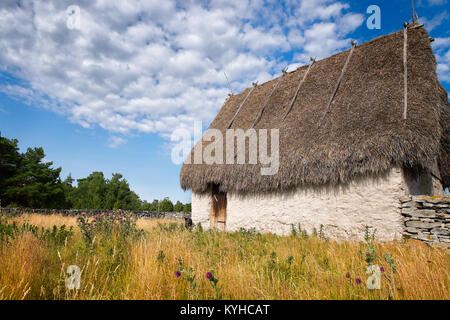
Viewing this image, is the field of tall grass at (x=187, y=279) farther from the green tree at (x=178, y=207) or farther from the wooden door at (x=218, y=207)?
the green tree at (x=178, y=207)

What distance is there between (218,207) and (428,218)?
6.50m

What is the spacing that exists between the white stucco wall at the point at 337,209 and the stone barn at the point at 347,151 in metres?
0.02

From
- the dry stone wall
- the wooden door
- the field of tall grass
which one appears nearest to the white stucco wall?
the dry stone wall

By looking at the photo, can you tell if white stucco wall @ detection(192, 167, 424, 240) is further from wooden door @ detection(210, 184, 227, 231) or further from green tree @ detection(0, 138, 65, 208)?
green tree @ detection(0, 138, 65, 208)

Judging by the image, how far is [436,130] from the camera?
528 cm

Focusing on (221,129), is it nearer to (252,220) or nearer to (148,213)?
(252,220)

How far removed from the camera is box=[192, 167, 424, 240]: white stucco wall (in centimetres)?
535

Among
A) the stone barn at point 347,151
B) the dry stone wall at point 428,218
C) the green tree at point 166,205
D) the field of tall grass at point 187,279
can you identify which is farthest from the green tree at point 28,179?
the dry stone wall at point 428,218

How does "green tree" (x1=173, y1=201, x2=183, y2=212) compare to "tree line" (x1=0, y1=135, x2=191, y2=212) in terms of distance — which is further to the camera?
"green tree" (x1=173, y1=201, x2=183, y2=212)

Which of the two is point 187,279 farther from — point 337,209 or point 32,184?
point 32,184

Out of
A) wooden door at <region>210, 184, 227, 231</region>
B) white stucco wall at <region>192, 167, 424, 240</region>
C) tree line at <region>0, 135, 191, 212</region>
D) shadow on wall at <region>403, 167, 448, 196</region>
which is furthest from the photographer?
tree line at <region>0, 135, 191, 212</region>

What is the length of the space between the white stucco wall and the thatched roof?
29cm

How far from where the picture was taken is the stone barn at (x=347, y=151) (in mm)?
5402

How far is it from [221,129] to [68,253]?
813 centimetres
